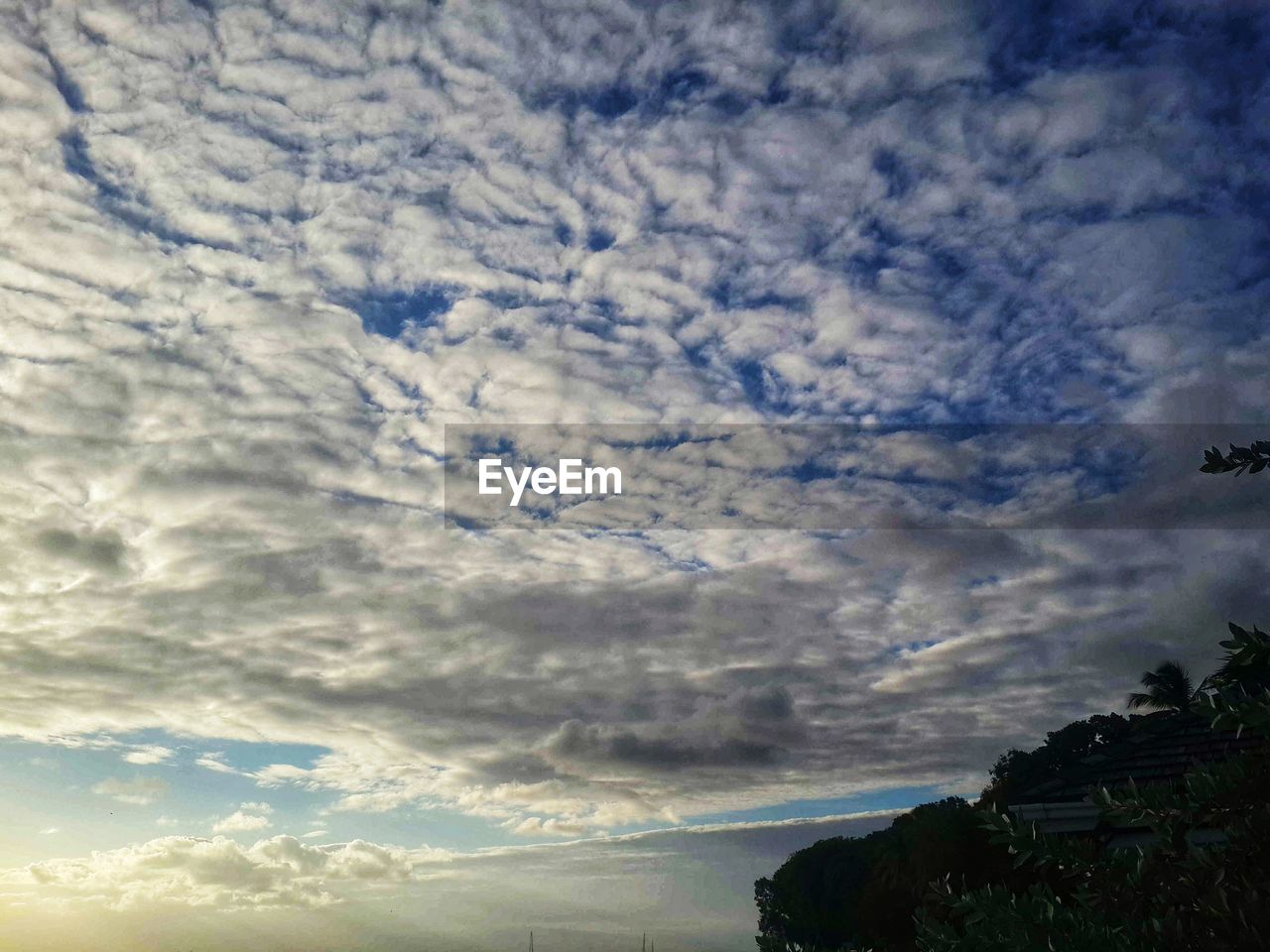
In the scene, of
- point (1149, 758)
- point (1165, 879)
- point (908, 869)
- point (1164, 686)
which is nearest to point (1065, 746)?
point (1164, 686)

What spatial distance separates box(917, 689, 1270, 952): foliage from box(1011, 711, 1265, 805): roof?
659 inches

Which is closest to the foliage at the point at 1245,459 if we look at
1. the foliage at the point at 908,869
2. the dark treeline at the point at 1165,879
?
the dark treeline at the point at 1165,879

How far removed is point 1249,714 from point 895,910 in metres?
41.4

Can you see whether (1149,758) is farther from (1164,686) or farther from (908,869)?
(1164,686)

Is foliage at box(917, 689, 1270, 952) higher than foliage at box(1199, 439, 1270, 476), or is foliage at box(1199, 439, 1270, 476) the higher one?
foliage at box(1199, 439, 1270, 476)

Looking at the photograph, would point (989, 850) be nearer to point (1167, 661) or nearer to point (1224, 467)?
point (1224, 467)

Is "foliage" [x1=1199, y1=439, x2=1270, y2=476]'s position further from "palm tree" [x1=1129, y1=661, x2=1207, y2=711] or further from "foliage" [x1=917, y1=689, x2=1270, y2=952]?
"palm tree" [x1=1129, y1=661, x2=1207, y2=711]

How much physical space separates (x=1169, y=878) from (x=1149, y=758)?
20.4 meters

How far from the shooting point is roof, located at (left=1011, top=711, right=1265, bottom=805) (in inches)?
864

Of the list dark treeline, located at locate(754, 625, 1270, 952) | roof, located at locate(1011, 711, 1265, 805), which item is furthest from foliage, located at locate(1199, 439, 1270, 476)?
roof, located at locate(1011, 711, 1265, 805)

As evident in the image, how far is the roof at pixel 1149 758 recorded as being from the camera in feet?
72.0

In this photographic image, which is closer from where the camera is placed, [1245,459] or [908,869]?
[1245,459]

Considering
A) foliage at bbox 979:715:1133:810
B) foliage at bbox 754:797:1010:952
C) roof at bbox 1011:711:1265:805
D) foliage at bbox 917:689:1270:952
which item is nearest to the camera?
foliage at bbox 917:689:1270:952

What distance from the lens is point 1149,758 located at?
76.4 ft
